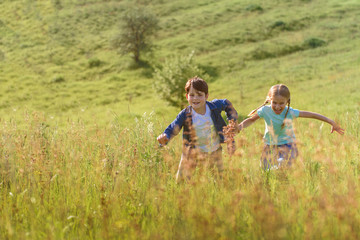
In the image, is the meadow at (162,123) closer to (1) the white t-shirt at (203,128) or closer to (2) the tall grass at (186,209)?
(2) the tall grass at (186,209)

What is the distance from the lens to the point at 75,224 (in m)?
2.86

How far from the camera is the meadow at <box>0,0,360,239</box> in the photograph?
8.84 ft

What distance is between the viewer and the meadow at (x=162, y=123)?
8.84 feet

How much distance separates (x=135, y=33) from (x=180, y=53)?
17.7 feet

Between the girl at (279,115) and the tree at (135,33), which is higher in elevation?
the girl at (279,115)

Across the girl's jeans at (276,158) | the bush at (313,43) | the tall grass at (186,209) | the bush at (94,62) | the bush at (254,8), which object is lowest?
the bush at (94,62)

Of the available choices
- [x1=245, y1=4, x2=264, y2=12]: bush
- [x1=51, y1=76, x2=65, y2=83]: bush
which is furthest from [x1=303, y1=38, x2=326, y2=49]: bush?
[x1=51, y1=76, x2=65, y2=83]: bush

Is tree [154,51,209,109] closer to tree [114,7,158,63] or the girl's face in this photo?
tree [114,7,158,63]

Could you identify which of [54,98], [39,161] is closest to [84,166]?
[39,161]

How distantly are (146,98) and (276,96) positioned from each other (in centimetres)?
2503

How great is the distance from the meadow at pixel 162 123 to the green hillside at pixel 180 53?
0.63 feet

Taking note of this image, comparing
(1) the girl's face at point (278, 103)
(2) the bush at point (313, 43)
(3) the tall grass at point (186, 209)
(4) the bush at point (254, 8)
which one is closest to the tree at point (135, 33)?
(4) the bush at point (254, 8)

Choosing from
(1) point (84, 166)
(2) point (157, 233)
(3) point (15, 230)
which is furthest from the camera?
(1) point (84, 166)

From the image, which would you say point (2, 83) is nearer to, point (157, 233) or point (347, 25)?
point (157, 233)
